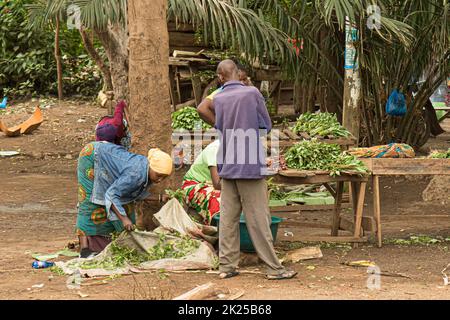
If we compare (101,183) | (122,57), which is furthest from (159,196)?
(122,57)

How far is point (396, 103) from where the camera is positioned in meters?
12.0

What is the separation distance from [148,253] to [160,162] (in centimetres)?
76

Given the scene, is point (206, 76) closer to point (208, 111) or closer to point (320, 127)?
point (320, 127)

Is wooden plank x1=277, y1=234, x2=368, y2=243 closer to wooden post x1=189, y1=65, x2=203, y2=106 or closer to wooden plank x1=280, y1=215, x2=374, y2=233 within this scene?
wooden plank x1=280, y1=215, x2=374, y2=233

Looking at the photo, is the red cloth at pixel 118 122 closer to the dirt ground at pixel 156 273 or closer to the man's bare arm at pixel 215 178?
the man's bare arm at pixel 215 178

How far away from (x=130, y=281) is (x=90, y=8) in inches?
155

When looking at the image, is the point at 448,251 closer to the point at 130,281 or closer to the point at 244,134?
the point at 244,134

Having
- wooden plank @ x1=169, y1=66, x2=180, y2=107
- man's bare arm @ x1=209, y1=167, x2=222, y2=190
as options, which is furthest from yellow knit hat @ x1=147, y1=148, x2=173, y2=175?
wooden plank @ x1=169, y1=66, x2=180, y2=107

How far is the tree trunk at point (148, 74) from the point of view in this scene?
24.6 feet

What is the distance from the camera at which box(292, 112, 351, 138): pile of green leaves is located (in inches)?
361

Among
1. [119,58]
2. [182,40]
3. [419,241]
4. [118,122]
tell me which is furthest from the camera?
[182,40]

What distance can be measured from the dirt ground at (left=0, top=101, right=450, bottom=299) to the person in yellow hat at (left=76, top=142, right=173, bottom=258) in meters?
0.55

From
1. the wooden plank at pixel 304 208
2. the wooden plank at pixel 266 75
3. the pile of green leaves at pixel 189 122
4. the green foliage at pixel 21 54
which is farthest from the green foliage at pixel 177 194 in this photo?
the green foliage at pixel 21 54

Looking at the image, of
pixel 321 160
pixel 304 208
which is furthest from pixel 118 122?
pixel 304 208
